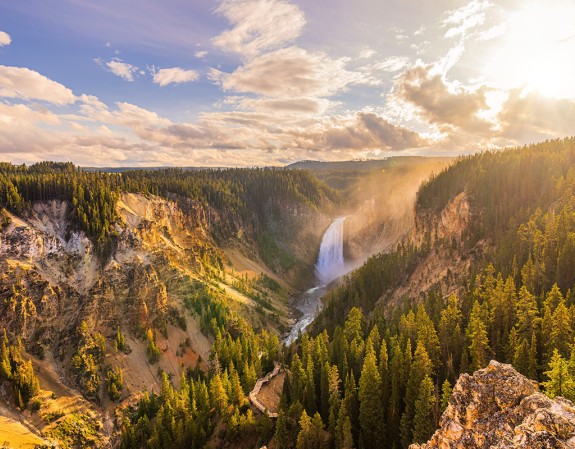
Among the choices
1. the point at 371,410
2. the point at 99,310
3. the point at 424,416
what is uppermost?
the point at 424,416

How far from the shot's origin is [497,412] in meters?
20.0

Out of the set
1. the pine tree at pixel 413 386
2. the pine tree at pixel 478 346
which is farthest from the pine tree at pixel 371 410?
the pine tree at pixel 478 346

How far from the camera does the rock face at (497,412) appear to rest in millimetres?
15578

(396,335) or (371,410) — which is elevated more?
(396,335)

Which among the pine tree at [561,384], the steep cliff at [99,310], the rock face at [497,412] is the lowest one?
the steep cliff at [99,310]

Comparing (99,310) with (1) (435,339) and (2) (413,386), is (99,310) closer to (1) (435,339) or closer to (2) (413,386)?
(2) (413,386)

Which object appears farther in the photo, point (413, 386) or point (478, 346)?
point (478, 346)

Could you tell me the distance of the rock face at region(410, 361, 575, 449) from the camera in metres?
15.6

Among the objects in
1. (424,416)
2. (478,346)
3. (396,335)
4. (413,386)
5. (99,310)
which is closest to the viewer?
(424,416)

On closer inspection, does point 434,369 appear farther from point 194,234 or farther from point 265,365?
point 194,234

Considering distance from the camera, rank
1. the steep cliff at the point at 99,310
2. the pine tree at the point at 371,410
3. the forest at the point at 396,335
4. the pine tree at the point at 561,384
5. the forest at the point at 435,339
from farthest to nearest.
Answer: the steep cliff at the point at 99,310
the forest at the point at 396,335
the pine tree at the point at 371,410
the forest at the point at 435,339
the pine tree at the point at 561,384

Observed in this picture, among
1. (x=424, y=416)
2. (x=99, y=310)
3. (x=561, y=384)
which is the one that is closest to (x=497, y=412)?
(x=561, y=384)

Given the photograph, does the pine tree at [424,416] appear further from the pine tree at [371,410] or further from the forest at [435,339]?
the pine tree at [371,410]

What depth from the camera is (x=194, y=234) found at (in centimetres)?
15488
